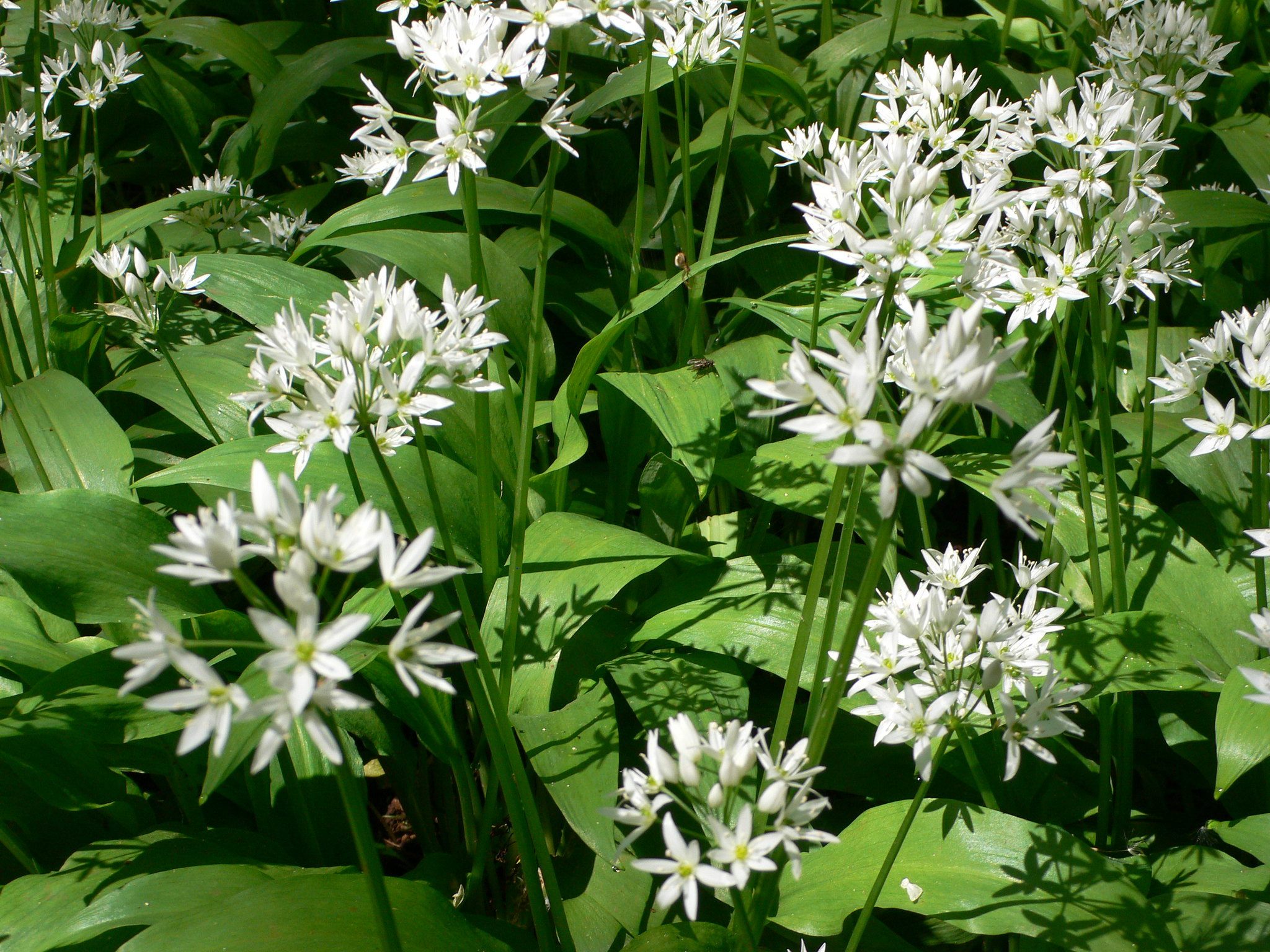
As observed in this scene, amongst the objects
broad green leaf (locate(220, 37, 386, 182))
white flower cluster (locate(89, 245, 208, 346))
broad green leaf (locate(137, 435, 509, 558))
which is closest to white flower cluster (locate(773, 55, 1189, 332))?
broad green leaf (locate(137, 435, 509, 558))

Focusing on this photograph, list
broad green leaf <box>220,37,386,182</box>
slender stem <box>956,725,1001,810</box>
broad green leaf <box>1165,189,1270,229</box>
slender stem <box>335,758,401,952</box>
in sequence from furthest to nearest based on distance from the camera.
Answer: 1. broad green leaf <box>220,37,386,182</box>
2. broad green leaf <box>1165,189,1270,229</box>
3. slender stem <box>956,725,1001,810</box>
4. slender stem <box>335,758,401,952</box>

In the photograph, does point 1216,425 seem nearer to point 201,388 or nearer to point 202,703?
point 202,703

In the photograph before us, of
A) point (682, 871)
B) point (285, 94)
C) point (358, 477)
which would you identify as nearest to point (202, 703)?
point (682, 871)

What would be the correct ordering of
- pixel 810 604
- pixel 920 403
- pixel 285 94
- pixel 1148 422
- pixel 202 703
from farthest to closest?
pixel 285 94 → pixel 1148 422 → pixel 810 604 → pixel 920 403 → pixel 202 703

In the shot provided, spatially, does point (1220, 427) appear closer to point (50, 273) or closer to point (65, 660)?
point (65, 660)

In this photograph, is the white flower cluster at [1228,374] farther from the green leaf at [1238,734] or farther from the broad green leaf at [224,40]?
the broad green leaf at [224,40]

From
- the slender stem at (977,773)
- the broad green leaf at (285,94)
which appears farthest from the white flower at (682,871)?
the broad green leaf at (285,94)

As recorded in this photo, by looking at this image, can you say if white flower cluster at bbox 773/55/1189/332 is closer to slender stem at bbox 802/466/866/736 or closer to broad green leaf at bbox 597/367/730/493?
slender stem at bbox 802/466/866/736

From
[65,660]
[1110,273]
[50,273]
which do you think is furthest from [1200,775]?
[50,273]
